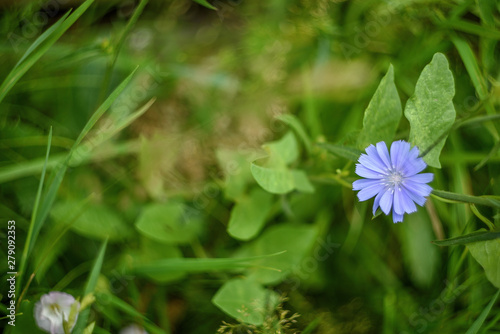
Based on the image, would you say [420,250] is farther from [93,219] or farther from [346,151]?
[93,219]

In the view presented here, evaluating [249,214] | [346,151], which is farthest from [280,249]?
[346,151]

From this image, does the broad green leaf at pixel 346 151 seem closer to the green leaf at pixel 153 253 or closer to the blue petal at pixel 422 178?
the blue petal at pixel 422 178

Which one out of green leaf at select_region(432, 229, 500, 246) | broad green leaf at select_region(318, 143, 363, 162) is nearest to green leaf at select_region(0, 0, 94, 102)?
broad green leaf at select_region(318, 143, 363, 162)

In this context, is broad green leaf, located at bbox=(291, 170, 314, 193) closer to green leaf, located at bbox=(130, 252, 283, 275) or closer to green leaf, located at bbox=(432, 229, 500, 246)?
green leaf, located at bbox=(130, 252, 283, 275)

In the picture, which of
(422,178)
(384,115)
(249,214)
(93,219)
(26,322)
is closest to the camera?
(422,178)

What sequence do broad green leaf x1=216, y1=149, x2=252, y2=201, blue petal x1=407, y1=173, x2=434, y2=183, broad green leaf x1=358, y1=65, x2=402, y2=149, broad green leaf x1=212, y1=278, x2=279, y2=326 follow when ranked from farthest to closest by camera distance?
broad green leaf x1=216, y1=149, x2=252, y2=201 < broad green leaf x1=212, y1=278, x2=279, y2=326 < broad green leaf x1=358, y1=65, x2=402, y2=149 < blue petal x1=407, y1=173, x2=434, y2=183

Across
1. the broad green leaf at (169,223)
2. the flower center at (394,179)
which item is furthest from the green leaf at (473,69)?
the broad green leaf at (169,223)

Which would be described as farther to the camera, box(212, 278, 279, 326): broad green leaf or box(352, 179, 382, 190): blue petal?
box(212, 278, 279, 326): broad green leaf

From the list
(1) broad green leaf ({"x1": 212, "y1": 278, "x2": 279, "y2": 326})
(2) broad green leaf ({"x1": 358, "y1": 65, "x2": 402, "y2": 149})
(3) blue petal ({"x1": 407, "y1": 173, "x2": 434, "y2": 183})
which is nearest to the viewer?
(3) blue petal ({"x1": 407, "y1": 173, "x2": 434, "y2": 183})
